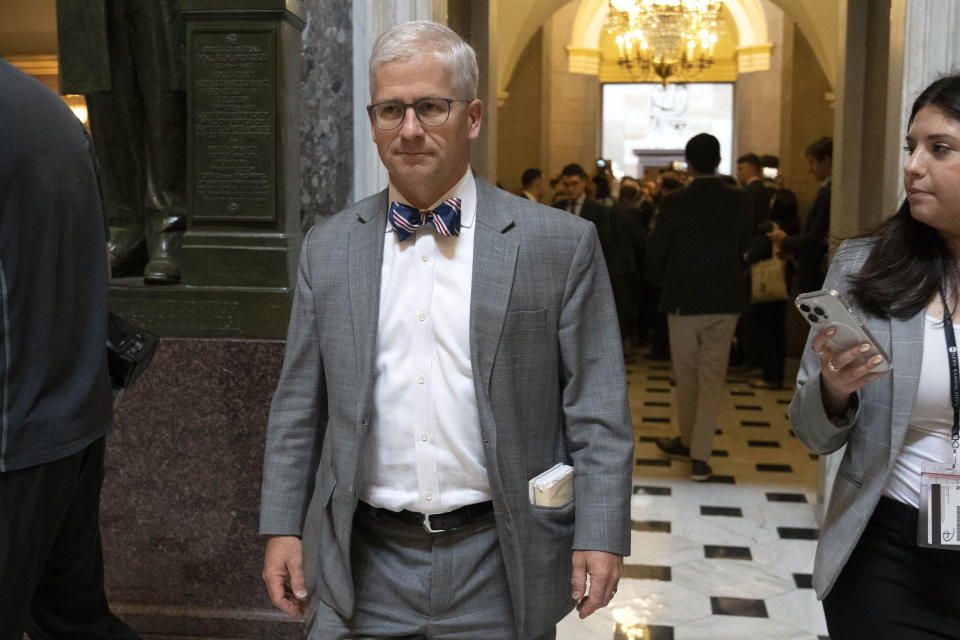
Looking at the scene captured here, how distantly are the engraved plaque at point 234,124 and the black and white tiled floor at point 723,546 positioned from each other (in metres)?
2.16

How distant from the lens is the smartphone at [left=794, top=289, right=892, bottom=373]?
7.22 feet

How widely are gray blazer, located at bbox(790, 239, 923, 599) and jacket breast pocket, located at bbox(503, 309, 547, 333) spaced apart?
57cm

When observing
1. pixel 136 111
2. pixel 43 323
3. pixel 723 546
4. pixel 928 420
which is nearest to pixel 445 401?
pixel 43 323

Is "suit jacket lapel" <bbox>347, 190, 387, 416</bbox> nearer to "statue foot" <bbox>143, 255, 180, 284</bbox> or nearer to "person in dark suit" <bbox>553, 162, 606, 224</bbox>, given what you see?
"statue foot" <bbox>143, 255, 180, 284</bbox>

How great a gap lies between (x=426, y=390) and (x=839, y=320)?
817 mm

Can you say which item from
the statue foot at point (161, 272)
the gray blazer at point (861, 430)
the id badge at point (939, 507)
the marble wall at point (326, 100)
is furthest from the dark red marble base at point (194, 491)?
the id badge at point (939, 507)

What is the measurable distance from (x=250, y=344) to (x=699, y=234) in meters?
3.77

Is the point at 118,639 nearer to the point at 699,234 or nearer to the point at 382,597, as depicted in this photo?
the point at 382,597

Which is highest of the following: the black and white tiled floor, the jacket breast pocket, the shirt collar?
the shirt collar

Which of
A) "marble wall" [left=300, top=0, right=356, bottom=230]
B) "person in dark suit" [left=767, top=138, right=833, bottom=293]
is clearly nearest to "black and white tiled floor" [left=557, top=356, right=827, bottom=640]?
"person in dark suit" [left=767, top=138, right=833, bottom=293]

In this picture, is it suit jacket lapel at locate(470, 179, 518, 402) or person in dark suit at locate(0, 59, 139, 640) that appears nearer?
suit jacket lapel at locate(470, 179, 518, 402)

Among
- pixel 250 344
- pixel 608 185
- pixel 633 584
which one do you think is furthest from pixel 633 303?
pixel 250 344

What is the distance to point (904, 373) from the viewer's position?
2.42 meters

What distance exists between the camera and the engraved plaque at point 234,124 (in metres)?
4.07
